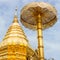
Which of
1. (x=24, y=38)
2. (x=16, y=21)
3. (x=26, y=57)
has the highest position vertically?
(x=16, y=21)

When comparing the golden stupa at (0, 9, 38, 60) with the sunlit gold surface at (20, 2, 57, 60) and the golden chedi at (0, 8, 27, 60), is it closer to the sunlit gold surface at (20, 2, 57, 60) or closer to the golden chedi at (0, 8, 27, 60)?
the golden chedi at (0, 8, 27, 60)

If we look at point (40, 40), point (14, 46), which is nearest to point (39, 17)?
point (40, 40)

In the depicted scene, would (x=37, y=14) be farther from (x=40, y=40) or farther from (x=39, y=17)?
(x=40, y=40)

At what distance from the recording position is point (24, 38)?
3091 cm

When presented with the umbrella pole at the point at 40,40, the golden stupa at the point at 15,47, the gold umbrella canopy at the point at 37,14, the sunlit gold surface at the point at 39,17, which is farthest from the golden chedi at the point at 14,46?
the gold umbrella canopy at the point at 37,14

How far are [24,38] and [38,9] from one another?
5.87 meters

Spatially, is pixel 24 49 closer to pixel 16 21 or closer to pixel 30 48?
pixel 30 48

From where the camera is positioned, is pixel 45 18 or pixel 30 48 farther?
pixel 45 18

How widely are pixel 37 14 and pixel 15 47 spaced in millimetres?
8191

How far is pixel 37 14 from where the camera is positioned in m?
36.1

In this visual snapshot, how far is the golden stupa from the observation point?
95.3 feet

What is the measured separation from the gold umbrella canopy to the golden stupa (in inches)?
188

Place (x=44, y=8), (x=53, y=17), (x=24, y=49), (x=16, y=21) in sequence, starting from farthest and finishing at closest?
(x=53, y=17) → (x=44, y=8) → (x=16, y=21) → (x=24, y=49)

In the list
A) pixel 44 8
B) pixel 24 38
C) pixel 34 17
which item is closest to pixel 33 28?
pixel 34 17
